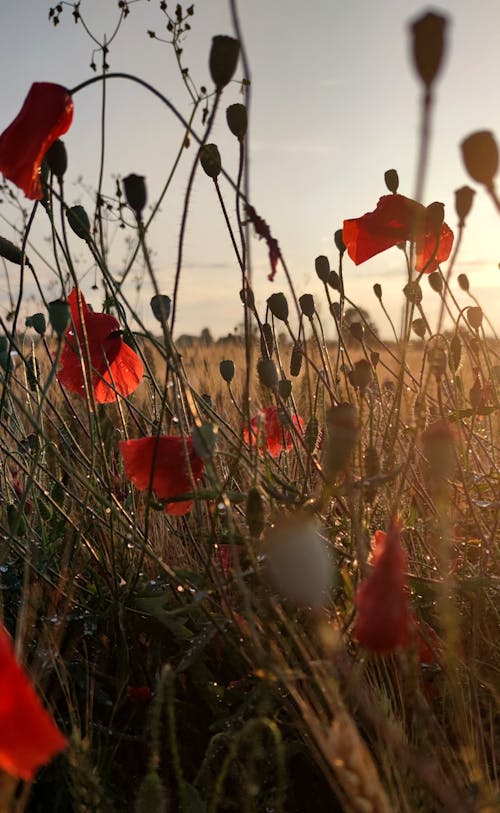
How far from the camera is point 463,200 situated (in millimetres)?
867

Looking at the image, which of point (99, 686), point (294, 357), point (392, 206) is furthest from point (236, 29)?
point (99, 686)

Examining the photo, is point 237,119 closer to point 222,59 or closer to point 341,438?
point 222,59

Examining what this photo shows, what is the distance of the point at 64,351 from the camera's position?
4.52 feet

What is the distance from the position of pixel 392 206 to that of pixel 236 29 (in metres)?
0.49

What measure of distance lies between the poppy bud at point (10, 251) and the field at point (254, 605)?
0.03 metres

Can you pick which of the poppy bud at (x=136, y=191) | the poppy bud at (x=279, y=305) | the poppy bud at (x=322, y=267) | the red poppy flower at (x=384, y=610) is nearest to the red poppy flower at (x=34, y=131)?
the poppy bud at (x=136, y=191)

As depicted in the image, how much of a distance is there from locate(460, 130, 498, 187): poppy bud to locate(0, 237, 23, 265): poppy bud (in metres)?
0.68

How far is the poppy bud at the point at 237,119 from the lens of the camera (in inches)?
41.9

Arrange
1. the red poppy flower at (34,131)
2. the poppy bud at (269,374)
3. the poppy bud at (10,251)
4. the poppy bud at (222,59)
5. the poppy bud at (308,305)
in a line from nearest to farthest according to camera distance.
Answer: the poppy bud at (222,59) → the red poppy flower at (34,131) → the poppy bud at (269,374) → the poppy bud at (10,251) → the poppy bud at (308,305)

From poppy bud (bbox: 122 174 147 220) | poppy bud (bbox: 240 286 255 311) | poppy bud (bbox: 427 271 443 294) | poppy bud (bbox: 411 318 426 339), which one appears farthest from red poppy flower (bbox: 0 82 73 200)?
poppy bud (bbox: 411 318 426 339)

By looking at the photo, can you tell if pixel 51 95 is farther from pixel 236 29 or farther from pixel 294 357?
pixel 294 357

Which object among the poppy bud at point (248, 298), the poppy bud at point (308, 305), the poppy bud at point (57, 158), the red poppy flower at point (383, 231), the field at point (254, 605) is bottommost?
the field at point (254, 605)

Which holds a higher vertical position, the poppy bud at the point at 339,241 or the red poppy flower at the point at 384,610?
the poppy bud at the point at 339,241

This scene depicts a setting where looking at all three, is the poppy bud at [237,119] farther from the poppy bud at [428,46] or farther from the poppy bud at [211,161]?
the poppy bud at [428,46]
